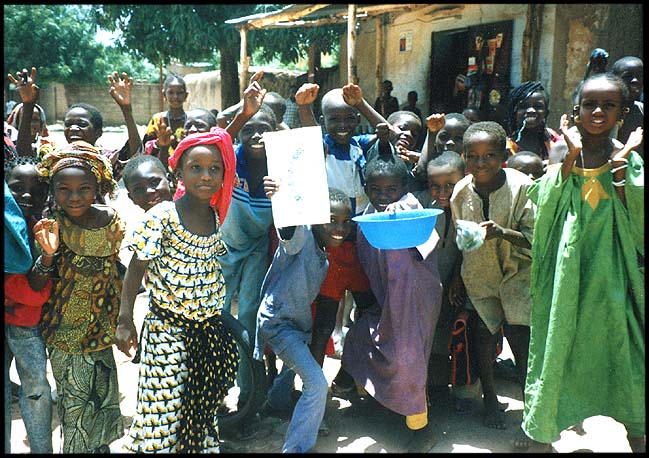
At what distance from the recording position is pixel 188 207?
8.28ft

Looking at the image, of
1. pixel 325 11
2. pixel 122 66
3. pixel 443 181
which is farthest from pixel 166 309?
pixel 122 66

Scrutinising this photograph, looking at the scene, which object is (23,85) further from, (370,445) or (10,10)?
(10,10)

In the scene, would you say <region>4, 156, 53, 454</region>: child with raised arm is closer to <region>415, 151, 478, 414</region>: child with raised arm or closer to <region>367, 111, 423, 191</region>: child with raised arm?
<region>367, 111, 423, 191</region>: child with raised arm

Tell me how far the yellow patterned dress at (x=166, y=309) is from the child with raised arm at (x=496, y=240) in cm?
137

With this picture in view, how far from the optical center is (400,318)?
2.77m

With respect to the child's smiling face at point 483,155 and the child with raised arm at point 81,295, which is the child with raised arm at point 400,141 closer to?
the child's smiling face at point 483,155

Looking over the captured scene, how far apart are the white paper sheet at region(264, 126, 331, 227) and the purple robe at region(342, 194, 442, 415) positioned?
1.44 ft

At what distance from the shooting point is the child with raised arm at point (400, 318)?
108 inches

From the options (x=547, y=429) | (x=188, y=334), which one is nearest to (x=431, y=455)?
(x=547, y=429)

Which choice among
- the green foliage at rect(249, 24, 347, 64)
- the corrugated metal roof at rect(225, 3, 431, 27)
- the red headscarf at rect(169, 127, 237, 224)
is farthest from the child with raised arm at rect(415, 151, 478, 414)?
the green foliage at rect(249, 24, 347, 64)

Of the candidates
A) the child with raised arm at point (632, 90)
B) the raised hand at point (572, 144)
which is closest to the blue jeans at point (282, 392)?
the raised hand at point (572, 144)

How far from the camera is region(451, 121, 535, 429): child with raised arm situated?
2818mm

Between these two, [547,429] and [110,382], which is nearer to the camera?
[547,429]

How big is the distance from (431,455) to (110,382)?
1628mm
